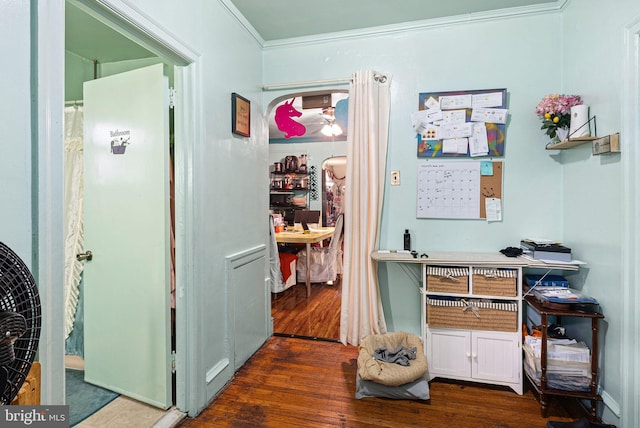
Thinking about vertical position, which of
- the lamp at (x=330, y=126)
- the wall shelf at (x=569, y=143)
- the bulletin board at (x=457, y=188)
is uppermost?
the lamp at (x=330, y=126)

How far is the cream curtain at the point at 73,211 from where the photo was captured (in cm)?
230

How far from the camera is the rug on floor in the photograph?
181 cm

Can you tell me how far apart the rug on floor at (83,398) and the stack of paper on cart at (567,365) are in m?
2.67

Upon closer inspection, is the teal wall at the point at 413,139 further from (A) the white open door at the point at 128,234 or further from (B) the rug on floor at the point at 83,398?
(B) the rug on floor at the point at 83,398

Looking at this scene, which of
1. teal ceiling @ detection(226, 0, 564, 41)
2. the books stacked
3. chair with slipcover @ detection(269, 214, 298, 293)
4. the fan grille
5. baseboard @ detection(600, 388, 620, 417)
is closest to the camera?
the fan grille

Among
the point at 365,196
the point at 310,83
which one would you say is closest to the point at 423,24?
the point at 310,83

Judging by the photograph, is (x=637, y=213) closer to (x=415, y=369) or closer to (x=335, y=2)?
(x=415, y=369)

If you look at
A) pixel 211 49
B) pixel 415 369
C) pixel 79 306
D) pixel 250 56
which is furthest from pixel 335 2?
pixel 79 306

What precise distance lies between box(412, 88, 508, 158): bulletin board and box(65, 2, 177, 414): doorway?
1.84 m

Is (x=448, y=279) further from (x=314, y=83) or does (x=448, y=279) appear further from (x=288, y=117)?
(x=288, y=117)

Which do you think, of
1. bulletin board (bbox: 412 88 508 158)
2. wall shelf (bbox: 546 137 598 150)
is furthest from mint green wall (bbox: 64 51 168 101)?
wall shelf (bbox: 546 137 598 150)

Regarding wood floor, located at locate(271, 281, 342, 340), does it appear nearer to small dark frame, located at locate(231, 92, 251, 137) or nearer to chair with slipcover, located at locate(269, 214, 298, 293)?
chair with slipcover, located at locate(269, 214, 298, 293)

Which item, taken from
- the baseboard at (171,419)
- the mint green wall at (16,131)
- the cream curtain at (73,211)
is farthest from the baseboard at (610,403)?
the cream curtain at (73,211)

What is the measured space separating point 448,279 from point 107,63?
3.05m
